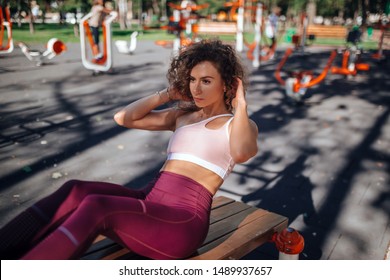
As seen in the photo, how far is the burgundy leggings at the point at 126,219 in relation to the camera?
1.50 m

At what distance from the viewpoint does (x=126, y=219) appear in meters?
1.68

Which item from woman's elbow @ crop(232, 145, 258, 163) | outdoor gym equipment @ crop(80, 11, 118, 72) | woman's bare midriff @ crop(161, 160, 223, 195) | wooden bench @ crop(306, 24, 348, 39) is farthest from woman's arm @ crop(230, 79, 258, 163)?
wooden bench @ crop(306, 24, 348, 39)

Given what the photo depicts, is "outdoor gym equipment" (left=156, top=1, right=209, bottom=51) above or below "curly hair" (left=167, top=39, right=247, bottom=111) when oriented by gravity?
above

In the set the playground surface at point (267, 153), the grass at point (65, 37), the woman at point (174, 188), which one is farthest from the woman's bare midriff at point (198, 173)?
the grass at point (65, 37)

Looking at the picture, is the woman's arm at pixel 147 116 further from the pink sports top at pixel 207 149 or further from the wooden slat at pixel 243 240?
the wooden slat at pixel 243 240

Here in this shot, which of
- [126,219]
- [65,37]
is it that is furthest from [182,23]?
[126,219]

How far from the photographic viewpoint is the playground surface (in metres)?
3.34

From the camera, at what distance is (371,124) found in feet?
21.1

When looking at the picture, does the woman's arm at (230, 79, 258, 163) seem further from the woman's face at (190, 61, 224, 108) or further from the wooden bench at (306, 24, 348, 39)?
the wooden bench at (306, 24, 348, 39)

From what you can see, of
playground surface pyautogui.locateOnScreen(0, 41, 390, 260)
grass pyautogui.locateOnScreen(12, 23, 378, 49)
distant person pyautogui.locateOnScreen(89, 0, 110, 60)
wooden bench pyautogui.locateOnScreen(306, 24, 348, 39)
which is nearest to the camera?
playground surface pyautogui.locateOnScreen(0, 41, 390, 260)

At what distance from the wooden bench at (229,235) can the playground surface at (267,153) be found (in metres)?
0.57

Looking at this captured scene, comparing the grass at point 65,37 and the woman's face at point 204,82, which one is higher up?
the grass at point 65,37

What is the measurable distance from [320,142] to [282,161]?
107cm
